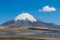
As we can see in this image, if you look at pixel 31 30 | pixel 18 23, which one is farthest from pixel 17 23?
pixel 31 30

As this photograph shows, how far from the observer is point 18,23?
10269cm

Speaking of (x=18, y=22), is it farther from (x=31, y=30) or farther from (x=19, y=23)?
(x=31, y=30)

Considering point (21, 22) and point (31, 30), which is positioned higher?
point (21, 22)

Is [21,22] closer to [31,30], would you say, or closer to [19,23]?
[19,23]

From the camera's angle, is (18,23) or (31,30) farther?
(18,23)

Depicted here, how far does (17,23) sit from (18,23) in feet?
1.84

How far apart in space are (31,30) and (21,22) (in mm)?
34207

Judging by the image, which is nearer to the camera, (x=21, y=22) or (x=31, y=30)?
(x=31, y=30)

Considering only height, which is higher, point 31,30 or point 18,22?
point 18,22

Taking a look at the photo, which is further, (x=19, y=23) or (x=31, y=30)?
(x=19, y=23)

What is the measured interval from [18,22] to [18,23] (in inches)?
64.7

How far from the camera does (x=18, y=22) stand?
332ft

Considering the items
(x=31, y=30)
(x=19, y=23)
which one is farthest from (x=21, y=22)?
(x=31, y=30)

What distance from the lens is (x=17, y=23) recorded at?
336 ft
